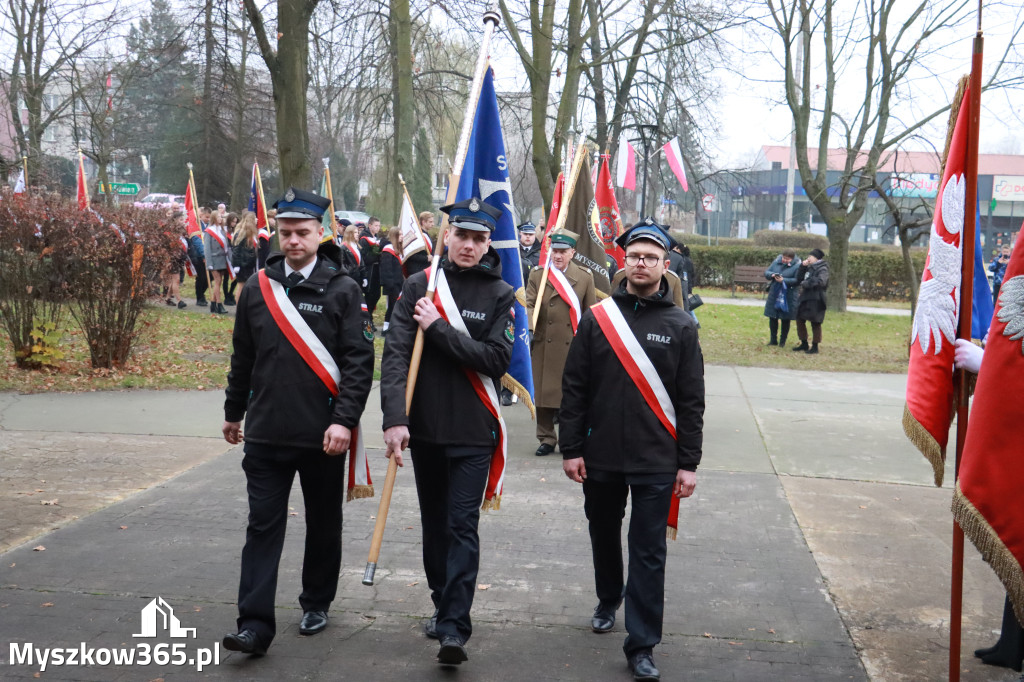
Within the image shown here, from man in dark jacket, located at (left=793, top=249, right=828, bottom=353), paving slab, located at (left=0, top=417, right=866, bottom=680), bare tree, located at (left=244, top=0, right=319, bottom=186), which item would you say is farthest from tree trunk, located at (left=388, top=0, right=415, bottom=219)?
paving slab, located at (left=0, top=417, right=866, bottom=680)

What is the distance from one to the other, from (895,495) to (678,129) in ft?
59.8

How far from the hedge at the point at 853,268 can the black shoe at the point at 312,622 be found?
26643 mm

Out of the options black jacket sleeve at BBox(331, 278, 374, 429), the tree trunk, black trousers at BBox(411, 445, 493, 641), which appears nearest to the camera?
black trousers at BBox(411, 445, 493, 641)

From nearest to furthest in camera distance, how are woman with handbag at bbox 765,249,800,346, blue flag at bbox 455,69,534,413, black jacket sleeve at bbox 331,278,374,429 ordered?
black jacket sleeve at bbox 331,278,374,429 → blue flag at bbox 455,69,534,413 → woman with handbag at bbox 765,249,800,346

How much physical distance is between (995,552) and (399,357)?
2491mm

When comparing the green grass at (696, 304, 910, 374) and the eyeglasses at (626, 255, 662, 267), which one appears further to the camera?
the green grass at (696, 304, 910, 374)

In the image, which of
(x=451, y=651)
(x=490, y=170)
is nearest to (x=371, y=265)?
(x=490, y=170)

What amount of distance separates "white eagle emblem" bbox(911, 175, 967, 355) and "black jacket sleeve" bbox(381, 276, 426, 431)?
222 cm

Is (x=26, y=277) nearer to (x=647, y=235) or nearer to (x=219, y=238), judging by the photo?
(x=219, y=238)

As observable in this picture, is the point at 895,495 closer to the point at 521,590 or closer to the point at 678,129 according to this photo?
the point at 521,590

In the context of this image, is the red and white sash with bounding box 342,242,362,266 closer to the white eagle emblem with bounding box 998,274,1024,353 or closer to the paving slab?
the paving slab

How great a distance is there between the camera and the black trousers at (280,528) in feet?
14.0

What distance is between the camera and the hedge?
30.5 metres

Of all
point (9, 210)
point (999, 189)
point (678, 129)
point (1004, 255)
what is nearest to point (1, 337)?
point (9, 210)
